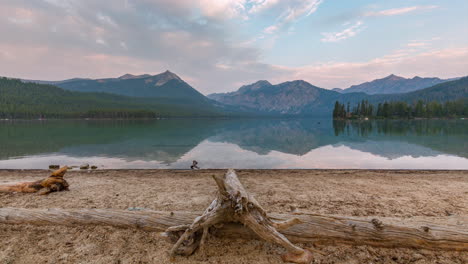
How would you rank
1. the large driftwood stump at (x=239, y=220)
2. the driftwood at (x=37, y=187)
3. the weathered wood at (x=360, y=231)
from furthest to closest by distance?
the driftwood at (x=37, y=187)
the weathered wood at (x=360, y=231)
the large driftwood stump at (x=239, y=220)

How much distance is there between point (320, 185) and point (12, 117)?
725 feet

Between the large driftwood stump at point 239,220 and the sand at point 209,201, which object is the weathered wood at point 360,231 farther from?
the large driftwood stump at point 239,220

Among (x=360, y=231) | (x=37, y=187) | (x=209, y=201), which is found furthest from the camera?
(x=37, y=187)

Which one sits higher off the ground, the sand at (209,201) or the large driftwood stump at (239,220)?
the large driftwood stump at (239,220)

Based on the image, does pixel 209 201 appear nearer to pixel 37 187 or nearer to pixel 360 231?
pixel 360 231

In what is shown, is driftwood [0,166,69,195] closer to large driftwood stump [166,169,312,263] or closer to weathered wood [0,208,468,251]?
weathered wood [0,208,468,251]

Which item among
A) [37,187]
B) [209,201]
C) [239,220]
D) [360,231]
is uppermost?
[239,220]

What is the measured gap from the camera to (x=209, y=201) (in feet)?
30.8

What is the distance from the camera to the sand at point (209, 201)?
511 cm

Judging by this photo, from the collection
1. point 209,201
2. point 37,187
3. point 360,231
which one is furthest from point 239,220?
point 37,187

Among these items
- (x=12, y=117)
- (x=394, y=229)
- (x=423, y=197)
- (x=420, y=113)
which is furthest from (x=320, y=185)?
(x=12, y=117)

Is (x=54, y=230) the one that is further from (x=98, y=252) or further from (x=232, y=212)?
(x=232, y=212)

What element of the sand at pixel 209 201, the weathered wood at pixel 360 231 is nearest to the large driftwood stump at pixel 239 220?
the sand at pixel 209 201

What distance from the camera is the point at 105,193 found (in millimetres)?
10703
